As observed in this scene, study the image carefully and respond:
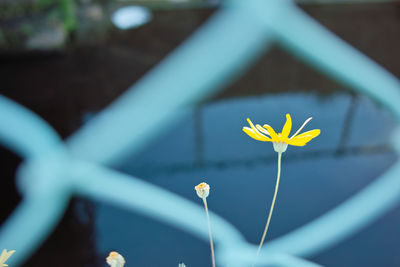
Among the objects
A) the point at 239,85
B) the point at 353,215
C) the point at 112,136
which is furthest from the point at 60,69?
the point at 353,215

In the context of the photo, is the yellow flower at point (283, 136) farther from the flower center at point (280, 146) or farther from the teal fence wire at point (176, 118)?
the teal fence wire at point (176, 118)

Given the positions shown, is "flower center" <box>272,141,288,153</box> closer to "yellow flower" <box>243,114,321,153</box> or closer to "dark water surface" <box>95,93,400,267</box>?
"yellow flower" <box>243,114,321,153</box>

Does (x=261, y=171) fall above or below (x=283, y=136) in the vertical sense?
above

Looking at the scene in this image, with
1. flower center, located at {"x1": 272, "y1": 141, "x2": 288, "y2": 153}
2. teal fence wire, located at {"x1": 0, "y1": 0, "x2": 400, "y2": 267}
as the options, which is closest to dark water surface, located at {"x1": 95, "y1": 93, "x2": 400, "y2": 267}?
teal fence wire, located at {"x1": 0, "y1": 0, "x2": 400, "y2": 267}

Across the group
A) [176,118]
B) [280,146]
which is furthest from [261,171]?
[280,146]

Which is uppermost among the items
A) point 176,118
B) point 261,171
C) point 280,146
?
point 176,118

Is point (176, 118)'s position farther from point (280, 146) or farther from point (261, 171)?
point (280, 146)

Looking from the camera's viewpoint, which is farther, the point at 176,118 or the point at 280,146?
the point at 176,118

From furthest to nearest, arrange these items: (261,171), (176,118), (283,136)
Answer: (176,118) < (261,171) < (283,136)

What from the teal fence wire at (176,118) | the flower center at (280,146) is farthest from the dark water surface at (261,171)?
the flower center at (280,146)
